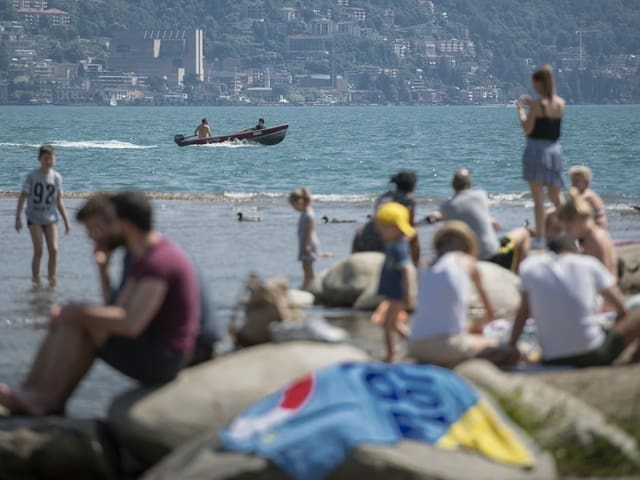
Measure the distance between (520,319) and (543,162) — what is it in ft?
16.5

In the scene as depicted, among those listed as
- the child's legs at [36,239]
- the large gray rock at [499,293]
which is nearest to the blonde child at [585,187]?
Result: the large gray rock at [499,293]

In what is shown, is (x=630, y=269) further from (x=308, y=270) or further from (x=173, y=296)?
(x=173, y=296)

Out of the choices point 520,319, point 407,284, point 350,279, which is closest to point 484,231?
point 350,279

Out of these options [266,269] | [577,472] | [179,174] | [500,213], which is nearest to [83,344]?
[577,472]

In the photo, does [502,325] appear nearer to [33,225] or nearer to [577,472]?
[577,472]

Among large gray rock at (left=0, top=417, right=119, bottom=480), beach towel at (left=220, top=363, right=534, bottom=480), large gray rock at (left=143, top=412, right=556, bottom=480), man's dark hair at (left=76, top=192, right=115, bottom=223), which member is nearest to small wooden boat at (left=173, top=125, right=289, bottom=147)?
man's dark hair at (left=76, top=192, right=115, bottom=223)

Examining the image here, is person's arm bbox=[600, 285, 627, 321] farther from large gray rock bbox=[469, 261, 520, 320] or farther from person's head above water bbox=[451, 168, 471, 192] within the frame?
person's head above water bbox=[451, 168, 471, 192]

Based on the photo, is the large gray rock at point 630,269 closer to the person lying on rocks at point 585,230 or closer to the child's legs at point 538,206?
the person lying on rocks at point 585,230

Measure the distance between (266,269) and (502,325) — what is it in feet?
20.3

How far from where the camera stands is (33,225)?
14.7 meters

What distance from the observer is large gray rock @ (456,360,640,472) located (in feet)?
22.4

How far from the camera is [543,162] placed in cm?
1358

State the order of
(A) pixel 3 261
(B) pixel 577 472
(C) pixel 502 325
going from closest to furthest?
(B) pixel 577 472 → (C) pixel 502 325 → (A) pixel 3 261

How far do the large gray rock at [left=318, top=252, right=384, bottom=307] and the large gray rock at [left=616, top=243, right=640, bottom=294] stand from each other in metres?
1.89
